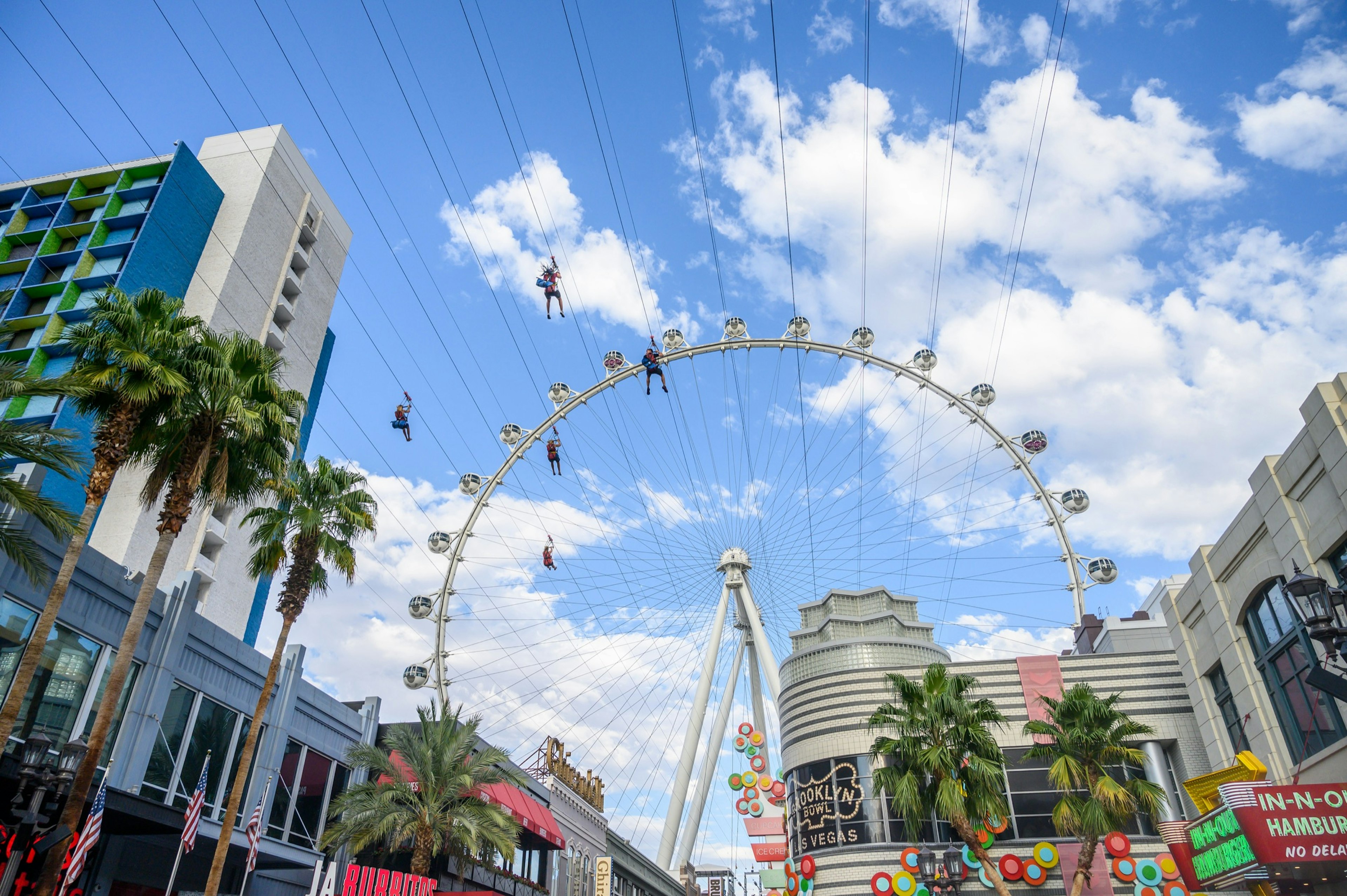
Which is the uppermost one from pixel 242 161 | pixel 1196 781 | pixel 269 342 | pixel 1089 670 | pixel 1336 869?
pixel 242 161

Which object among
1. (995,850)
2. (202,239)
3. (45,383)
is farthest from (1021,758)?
(202,239)

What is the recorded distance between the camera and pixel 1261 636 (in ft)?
93.7

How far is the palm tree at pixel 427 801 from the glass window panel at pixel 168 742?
23.3 feet

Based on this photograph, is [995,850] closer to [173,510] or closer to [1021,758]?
Result: [1021,758]

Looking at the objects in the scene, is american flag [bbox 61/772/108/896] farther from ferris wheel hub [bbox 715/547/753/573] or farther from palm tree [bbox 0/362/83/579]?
ferris wheel hub [bbox 715/547/753/573]

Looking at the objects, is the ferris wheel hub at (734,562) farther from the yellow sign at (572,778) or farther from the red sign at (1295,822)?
the red sign at (1295,822)

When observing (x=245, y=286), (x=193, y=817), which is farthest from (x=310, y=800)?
(x=245, y=286)

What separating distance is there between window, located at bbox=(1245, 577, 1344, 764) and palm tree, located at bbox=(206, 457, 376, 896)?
27536mm

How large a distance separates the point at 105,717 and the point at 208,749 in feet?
34.1

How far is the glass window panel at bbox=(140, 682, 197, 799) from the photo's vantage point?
86.9ft

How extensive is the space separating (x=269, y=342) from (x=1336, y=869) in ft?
234

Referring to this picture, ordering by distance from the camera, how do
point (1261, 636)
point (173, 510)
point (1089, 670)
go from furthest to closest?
point (1089, 670) < point (1261, 636) < point (173, 510)

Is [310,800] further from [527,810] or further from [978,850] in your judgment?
[978,850]

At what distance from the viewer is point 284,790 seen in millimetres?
33375
